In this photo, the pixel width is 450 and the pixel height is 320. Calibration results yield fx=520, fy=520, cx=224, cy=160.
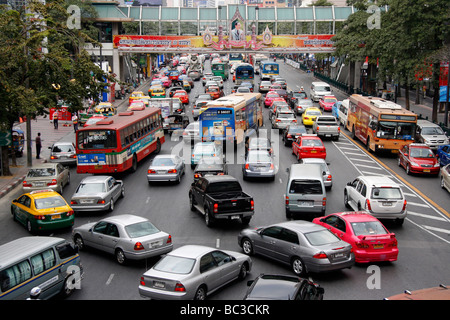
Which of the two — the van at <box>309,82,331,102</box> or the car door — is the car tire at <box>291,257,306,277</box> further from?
the van at <box>309,82,331,102</box>

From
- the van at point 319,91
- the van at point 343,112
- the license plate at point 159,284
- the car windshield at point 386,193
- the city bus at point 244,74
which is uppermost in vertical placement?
the city bus at point 244,74

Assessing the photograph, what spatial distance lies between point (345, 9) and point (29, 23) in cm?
5343

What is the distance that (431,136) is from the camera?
34.5 meters

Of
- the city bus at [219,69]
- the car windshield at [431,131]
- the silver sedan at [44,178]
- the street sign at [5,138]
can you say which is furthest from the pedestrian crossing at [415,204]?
the city bus at [219,69]

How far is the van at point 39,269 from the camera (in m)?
12.2

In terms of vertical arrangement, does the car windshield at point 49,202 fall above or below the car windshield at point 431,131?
below

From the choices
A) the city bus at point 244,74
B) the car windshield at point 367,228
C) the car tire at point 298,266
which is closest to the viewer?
the car tire at point 298,266

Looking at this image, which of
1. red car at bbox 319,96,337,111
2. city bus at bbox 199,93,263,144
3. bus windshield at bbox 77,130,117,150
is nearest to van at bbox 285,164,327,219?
bus windshield at bbox 77,130,117,150

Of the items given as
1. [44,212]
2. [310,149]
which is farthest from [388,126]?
[44,212]

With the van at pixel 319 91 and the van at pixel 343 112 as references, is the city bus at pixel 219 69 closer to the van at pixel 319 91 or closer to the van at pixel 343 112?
the van at pixel 319 91

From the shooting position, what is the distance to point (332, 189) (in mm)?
26000

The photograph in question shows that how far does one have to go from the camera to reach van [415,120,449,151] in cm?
3397

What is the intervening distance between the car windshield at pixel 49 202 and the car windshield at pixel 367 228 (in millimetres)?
10942

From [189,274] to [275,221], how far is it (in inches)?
341
